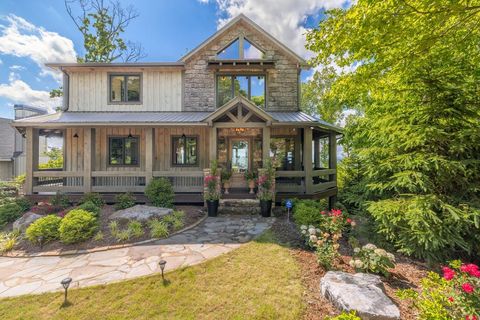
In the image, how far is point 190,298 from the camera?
338cm

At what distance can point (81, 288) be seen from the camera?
12.0ft

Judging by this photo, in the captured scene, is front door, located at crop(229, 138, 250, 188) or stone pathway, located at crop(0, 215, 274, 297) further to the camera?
front door, located at crop(229, 138, 250, 188)

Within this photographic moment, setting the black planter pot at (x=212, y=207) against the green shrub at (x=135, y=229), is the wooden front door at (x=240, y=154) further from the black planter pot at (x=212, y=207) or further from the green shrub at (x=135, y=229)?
the green shrub at (x=135, y=229)

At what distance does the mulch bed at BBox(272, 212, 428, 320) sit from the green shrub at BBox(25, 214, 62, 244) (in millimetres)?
6084

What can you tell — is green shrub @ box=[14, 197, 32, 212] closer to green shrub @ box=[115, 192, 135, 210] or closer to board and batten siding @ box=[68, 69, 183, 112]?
green shrub @ box=[115, 192, 135, 210]

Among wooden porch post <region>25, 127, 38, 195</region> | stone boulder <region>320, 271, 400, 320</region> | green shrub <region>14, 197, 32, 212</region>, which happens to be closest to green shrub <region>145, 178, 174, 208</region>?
green shrub <region>14, 197, 32, 212</region>

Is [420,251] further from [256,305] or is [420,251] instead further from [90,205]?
[90,205]

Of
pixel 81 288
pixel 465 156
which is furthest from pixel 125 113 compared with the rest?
pixel 465 156

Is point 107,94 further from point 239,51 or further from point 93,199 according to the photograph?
point 239,51

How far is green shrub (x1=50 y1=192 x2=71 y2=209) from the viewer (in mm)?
8130

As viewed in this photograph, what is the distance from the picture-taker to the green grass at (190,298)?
309 cm

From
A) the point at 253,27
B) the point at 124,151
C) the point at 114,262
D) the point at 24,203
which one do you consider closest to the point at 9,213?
the point at 24,203

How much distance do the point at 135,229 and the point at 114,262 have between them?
4.24 feet

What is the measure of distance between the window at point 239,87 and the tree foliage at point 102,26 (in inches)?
532
